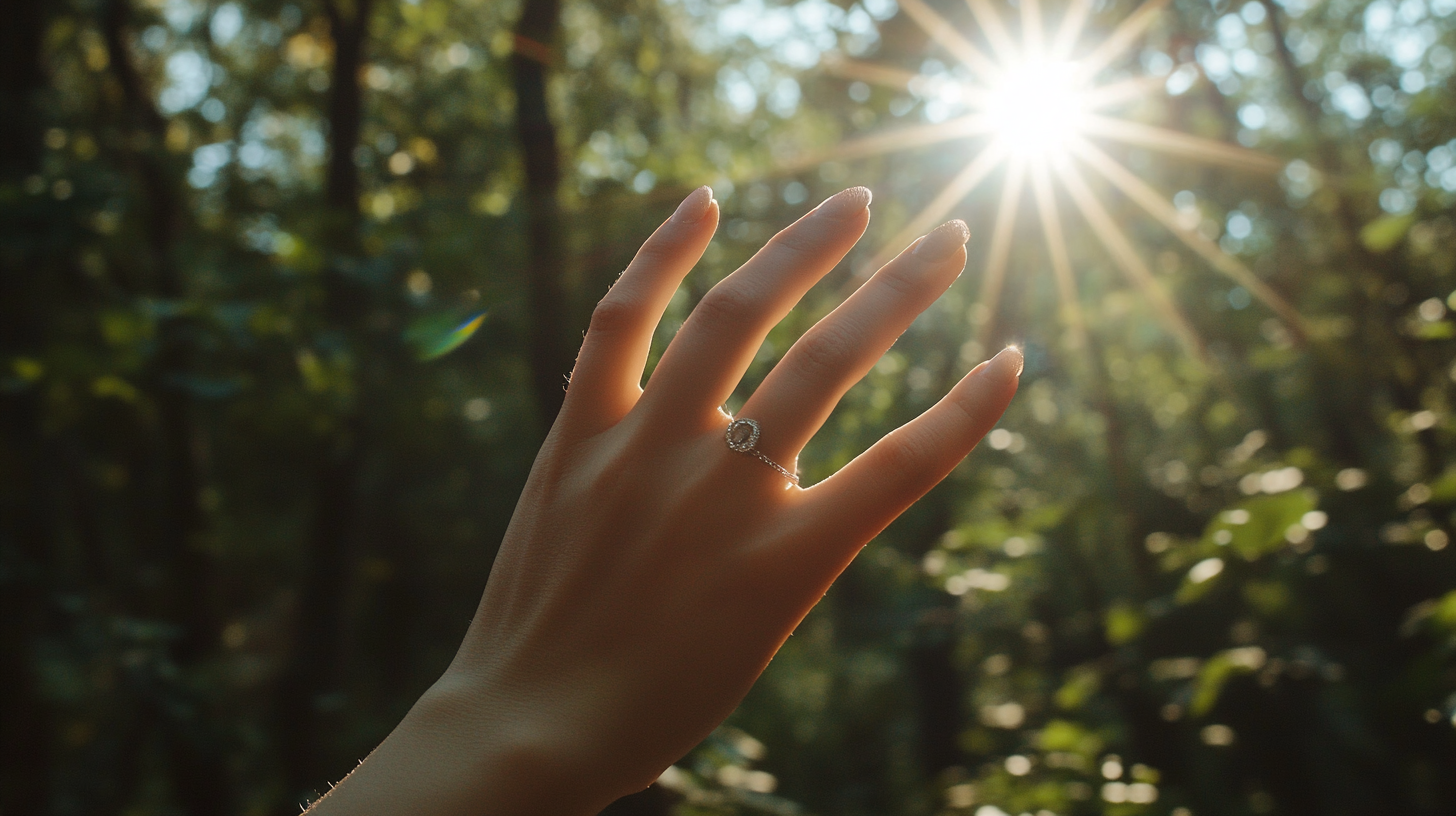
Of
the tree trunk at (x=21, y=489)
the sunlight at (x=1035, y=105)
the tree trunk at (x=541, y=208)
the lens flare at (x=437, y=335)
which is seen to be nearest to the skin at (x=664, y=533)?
the lens flare at (x=437, y=335)

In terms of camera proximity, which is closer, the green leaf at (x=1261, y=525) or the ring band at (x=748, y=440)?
the ring band at (x=748, y=440)

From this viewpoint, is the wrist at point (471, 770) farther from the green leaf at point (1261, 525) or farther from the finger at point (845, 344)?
the green leaf at point (1261, 525)

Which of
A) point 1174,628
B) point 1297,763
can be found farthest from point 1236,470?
point 1174,628

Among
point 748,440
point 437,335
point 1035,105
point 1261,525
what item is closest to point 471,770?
point 748,440

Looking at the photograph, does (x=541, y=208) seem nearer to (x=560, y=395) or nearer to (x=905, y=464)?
(x=560, y=395)

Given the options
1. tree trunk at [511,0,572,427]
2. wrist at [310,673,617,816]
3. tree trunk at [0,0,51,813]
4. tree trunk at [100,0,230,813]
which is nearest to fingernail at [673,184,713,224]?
wrist at [310,673,617,816]

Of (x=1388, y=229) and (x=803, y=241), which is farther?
(x=1388, y=229)
